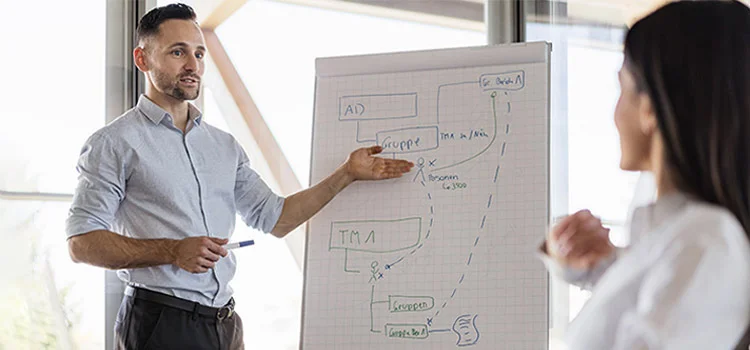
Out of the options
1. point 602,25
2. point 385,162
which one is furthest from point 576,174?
point 385,162

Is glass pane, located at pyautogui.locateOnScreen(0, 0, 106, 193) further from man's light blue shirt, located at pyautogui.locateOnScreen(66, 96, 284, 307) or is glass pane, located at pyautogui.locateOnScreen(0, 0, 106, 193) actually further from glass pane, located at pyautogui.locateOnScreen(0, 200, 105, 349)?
man's light blue shirt, located at pyautogui.locateOnScreen(66, 96, 284, 307)

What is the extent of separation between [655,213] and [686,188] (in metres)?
0.06

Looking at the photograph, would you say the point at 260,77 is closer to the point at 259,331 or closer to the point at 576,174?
the point at 259,331

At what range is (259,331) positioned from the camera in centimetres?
336

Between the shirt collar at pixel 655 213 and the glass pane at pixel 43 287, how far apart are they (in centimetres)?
254

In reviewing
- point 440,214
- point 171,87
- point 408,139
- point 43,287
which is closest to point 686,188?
point 440,214

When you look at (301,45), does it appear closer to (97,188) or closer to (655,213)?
(97,188)

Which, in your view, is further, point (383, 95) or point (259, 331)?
point (259, 331)

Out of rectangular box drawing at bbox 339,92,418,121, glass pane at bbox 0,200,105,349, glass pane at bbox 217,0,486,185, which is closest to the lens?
rectangular box drawing at bbox 339,92,418,121

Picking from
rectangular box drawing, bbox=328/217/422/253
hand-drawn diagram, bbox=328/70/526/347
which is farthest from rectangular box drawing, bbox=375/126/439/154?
rectangular box drawing, bbox=328/217/422/253

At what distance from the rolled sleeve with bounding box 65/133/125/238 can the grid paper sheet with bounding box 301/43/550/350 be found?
603mm

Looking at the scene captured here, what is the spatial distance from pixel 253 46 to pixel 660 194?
8.55 feet

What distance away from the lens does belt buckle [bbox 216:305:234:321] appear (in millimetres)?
2506

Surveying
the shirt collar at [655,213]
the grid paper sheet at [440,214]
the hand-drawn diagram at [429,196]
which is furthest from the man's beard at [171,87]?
the shirt collar at [655,213]
